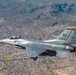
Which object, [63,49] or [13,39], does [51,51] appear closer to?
[63,49]

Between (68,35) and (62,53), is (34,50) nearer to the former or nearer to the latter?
(62,53)

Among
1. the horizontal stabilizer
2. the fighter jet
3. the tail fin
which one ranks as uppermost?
the tail fin

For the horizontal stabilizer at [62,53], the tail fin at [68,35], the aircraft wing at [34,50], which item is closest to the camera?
the horizontal stabilizer at [62,53]

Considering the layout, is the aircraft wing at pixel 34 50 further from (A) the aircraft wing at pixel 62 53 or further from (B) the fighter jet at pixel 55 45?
(A) the aircraft wing at pixel 62 53

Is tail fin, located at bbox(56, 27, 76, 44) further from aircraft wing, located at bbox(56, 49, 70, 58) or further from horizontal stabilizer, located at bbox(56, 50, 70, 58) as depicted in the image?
horizontal stabilizer, located at bbox(56, 50, 70, 58)

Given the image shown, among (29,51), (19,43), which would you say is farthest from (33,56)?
(19,43)

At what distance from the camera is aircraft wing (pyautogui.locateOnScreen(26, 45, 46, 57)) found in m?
106

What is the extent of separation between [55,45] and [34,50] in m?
9.37

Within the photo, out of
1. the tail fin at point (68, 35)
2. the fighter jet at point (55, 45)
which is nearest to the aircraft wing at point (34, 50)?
the fighter jet at point (55, 45)

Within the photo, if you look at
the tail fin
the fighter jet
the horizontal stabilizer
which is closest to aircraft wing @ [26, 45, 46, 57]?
the fighter jet

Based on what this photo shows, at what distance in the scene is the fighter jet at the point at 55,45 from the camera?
349ft

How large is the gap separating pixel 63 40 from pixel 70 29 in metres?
5.59

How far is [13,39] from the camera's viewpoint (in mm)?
117125

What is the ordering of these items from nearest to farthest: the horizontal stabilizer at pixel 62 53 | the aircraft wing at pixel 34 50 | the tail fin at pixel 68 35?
the horizontal stabilizer at pixel 62 53, the aircraft wing at pixel 34 50, the tail fin at pixel 68 35
